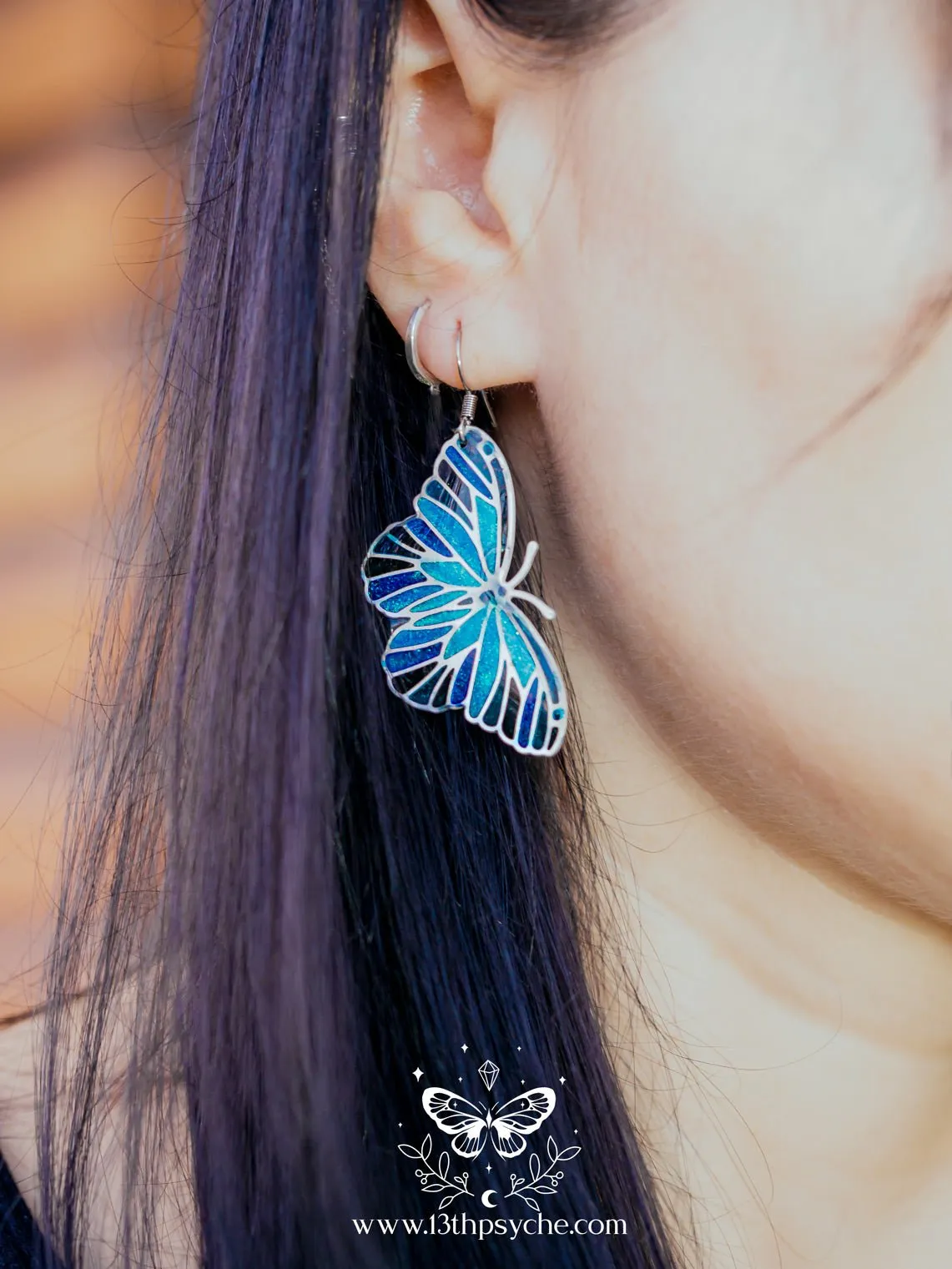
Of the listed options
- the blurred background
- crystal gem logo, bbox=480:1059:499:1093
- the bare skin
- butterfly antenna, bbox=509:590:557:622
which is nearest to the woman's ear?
the bare skin

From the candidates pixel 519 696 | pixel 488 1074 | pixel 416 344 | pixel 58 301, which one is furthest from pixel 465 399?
pixel 58 301

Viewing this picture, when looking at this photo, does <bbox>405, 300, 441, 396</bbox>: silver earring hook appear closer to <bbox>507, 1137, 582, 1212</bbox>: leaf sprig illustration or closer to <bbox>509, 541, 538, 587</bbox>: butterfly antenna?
<bbox>509, 541, 538, 587</bbox>: butterfly antenna

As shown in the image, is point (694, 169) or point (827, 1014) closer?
point (694, 169)

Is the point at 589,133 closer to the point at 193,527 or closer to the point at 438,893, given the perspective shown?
the point at 193,527

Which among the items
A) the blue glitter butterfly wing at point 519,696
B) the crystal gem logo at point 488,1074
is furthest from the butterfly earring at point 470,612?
the crystal gem logo at point 488,1074

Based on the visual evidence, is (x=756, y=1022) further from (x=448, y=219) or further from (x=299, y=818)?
(x=448, y=219)

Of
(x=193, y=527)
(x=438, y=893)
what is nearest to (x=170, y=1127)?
(x=438, y=893)
